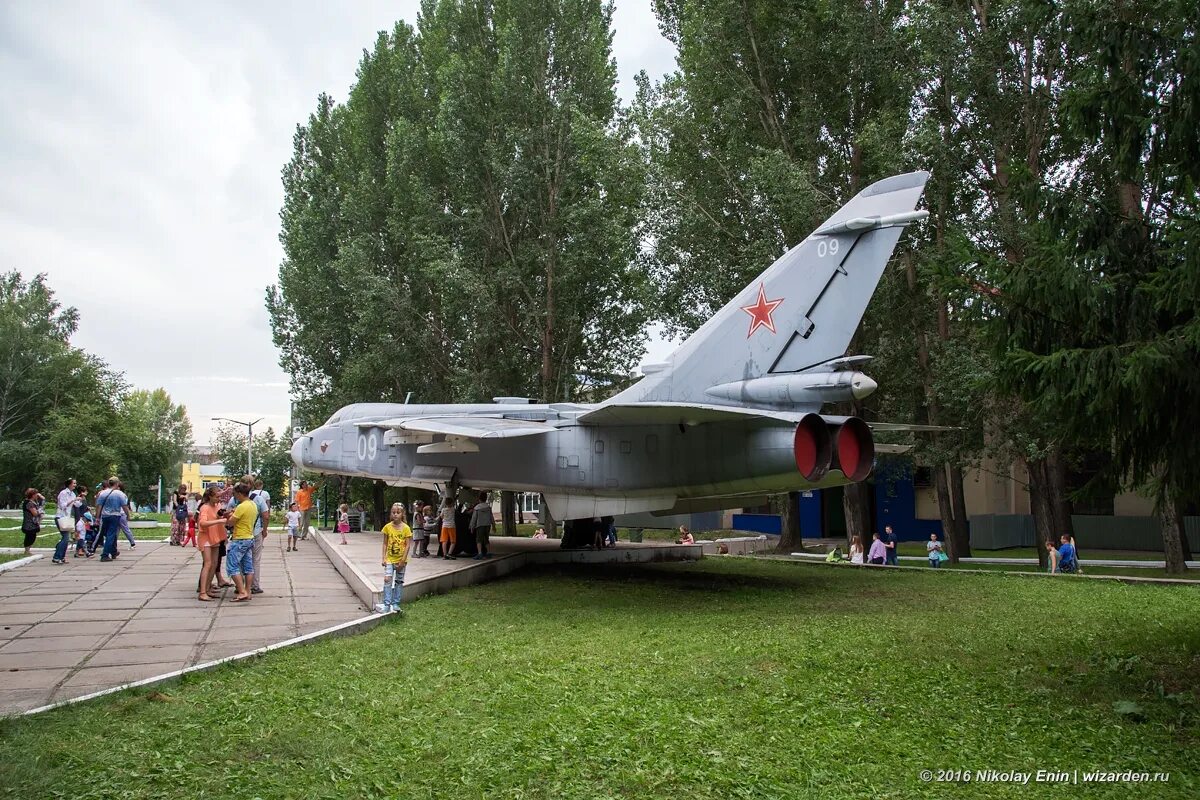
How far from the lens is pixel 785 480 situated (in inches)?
468

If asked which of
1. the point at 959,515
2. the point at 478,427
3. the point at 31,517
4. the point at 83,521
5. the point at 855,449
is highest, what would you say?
the point at 478,427

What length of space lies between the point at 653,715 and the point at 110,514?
14.1 metres

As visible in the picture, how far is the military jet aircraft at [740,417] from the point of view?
11.3 metres

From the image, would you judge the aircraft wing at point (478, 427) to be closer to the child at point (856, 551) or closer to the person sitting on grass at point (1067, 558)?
the child at point (856, 551)

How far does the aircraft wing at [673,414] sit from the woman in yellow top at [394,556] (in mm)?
3385

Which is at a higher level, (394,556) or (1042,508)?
(394,556)

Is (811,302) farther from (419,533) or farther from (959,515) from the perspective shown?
(959,515)

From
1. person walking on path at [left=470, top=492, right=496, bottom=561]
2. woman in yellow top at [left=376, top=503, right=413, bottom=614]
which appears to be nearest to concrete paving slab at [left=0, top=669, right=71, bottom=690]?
woman in yellow top at [left=376, top=503, right=413, bottom=614]

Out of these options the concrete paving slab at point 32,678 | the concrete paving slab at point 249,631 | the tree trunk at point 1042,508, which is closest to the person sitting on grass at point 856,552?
the tree trunk at point 1042,508

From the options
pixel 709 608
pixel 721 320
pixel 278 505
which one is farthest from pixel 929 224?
pixel 278 505

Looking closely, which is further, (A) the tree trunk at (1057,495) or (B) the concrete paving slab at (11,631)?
(A) the tree trunk at (1057,495)

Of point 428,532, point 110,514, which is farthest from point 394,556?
point 110,514

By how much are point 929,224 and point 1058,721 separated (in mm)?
17897

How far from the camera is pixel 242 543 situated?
10.8m
